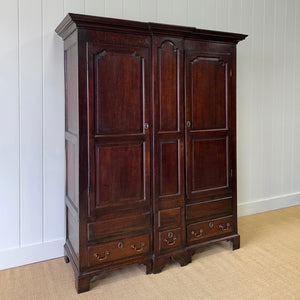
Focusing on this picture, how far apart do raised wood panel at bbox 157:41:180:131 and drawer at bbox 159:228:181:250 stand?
78 centimetres

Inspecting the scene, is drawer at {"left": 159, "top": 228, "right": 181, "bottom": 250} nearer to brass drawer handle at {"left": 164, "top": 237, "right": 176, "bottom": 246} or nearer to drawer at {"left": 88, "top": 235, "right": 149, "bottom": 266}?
brass drawer handle at {"left": 164, "top": 237, "right": 176, "bottom": 246}

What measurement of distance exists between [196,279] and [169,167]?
822mm

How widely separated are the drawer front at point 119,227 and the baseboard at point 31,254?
615 millimetres

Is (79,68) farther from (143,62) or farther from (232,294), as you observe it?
(232,294)

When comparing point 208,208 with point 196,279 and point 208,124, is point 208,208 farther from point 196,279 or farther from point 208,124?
point 208,124

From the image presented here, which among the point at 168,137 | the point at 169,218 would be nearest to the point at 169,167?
the point at 168,137

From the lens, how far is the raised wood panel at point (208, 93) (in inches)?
99.0

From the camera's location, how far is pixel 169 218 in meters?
2.46

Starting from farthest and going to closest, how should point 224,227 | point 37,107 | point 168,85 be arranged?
point 224,227 → point 37,107 → point 168,85

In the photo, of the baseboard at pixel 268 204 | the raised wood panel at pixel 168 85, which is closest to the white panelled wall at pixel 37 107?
the raised wood panel at pixel 168 85

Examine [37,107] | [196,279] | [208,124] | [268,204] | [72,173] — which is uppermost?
[37,107]

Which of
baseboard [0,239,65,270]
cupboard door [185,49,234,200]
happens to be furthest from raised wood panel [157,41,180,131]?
baseboard [0,239,65,270]

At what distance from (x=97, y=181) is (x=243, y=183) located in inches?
79.1

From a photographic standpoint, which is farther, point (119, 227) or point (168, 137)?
point (168, 137)
